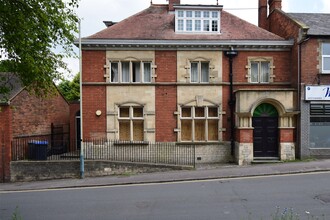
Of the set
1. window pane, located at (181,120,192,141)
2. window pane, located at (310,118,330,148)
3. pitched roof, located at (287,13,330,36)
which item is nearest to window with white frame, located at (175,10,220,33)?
pitched roof, located at (287,13,330,36)

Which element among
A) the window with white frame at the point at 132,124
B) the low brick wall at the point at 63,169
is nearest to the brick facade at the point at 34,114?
the low brick wall at the point at 63,169

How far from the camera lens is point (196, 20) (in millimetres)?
16891

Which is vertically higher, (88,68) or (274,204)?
(88,68)

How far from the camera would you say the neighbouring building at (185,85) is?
51.5ft

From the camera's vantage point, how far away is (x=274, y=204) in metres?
8.06

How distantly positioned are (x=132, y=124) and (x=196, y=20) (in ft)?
24.0

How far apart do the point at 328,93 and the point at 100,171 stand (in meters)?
12.9

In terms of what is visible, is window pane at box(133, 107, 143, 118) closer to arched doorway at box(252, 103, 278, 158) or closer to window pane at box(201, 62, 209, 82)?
window pane at box(201, 62, 209, 82)

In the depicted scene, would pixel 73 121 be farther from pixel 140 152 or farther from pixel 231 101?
pixel 231 101

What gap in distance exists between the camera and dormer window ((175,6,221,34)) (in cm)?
1681

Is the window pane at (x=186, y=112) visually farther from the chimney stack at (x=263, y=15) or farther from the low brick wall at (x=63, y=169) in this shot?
the chimney stack at (x=263, y=15)

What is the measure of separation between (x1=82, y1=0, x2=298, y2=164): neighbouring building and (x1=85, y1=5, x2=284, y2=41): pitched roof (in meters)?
0.06

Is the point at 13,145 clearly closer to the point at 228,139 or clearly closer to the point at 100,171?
the point at 100,171

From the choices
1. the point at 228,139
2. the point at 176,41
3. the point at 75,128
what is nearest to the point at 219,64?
the point at 176,41
